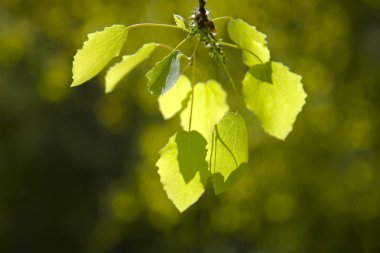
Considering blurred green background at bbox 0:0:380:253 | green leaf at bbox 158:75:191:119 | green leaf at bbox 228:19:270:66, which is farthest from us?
blurred green background at bbox 0:0:380:253

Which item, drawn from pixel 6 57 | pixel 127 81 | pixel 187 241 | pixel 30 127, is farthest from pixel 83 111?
pixel 187 241

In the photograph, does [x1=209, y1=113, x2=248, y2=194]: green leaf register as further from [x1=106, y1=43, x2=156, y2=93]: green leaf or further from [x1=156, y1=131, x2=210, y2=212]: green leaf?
[x1=106, y1=43, x2=156, y2=93]: green leaf

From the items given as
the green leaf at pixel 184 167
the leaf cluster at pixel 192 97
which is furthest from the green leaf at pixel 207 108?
the green leaf at pixel 184 167

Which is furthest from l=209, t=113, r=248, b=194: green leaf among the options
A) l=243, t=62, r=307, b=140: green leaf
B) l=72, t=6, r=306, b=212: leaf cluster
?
l=243, t=62, r=307, b=140: green leaf

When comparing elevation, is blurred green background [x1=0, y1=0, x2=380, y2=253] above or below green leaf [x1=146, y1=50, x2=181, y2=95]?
below

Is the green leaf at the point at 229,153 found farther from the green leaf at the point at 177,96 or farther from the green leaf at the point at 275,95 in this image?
the green leaf at the point at 177,96

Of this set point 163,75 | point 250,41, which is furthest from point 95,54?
point 250,41

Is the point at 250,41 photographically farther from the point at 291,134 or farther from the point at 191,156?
the point at 291,134
